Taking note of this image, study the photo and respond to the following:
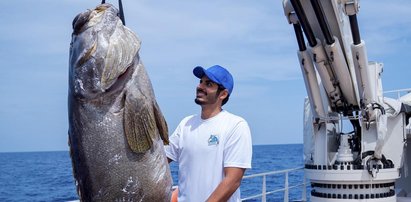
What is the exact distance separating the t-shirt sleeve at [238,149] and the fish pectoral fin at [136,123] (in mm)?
733

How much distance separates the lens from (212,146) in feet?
11.0

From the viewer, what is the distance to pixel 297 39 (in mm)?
7895

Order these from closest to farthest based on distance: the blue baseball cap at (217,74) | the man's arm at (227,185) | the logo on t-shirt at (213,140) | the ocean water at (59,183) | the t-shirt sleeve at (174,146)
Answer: the man's arm at (227,185) → the logo on t-shirt at (213,140) → the blue baseball cap at (217,74) → the t-shirt sleeve at (174,146) → the ocean water at (59,183)

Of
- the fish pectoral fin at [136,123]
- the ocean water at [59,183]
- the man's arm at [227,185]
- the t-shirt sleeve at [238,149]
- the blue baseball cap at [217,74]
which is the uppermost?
the blue baseball cap at [217,74]

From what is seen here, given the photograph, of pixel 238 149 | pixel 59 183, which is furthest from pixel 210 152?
pixel 59 183

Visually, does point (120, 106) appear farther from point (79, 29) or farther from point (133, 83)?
point (79, 29)

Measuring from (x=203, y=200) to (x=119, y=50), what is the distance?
1.13m

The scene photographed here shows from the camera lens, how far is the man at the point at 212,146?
130 inches

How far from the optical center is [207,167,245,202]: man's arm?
325 centimetres

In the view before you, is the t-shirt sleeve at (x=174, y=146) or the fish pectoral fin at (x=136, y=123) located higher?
the fish pectoral fin at (x=136, y=123)

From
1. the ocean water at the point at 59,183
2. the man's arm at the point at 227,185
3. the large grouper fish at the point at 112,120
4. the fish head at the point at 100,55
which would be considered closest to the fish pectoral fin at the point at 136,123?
the large grouper fish at the point at 112,120

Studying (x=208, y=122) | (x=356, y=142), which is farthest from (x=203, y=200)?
(x=356, y=142)

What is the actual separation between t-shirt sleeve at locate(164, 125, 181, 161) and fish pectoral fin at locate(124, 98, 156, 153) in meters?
0.88

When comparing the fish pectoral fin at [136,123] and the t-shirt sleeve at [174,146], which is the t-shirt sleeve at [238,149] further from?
the fish pectoral fin at [136,123]
